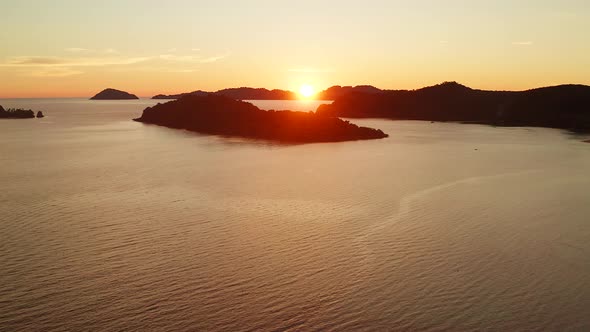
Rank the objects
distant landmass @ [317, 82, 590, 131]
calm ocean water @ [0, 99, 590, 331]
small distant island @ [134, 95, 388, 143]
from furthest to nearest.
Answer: distant landmass @ [317, 82, 590, 131] → small distant island @ [134, 95, 388, 143] → calm ocean water @ [0, 99, 590, 331]

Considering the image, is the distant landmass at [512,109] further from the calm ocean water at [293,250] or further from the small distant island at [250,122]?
the calm ocean water at [293,250]

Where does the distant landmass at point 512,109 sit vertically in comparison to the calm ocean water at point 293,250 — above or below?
above

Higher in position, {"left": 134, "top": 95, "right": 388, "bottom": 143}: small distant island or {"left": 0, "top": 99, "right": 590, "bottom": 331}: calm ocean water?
{"left": 134, "top": 95, "right": 388, "bottom": 143}: small distant island

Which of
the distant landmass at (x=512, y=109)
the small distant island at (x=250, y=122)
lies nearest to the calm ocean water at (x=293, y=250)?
the small distant island at (x=250, y=122)

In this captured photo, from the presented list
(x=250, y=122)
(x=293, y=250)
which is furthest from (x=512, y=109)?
(x=293, y=250)

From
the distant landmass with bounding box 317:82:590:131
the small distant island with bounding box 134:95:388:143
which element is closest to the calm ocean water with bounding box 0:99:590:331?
the small distant island with bounding box 134:95:388:143

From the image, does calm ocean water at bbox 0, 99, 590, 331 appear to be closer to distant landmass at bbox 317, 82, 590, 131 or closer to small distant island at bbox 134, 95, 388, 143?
small distant island at bbox 134, 95, 388, 143

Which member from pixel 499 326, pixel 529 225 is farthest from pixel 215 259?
pixel 529 225
